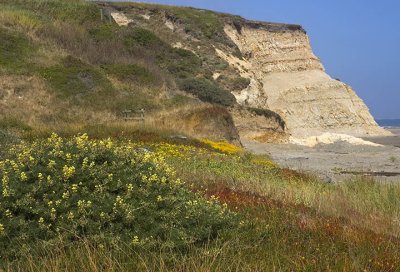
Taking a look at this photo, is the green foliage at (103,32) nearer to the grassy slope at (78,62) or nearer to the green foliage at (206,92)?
the grassy slope at (78,62)

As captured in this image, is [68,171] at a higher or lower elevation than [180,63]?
higher

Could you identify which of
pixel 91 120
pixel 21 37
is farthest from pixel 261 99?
pixel 91 120

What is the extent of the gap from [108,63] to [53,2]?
12.1 metres

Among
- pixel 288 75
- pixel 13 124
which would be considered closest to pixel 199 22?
pixel 288 75

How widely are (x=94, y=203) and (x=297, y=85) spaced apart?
65.4 meters

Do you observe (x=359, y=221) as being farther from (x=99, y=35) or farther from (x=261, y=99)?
(x=261, y=99)

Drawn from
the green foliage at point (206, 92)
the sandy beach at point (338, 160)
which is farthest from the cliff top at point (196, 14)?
the sandy beach at point (338, 160)

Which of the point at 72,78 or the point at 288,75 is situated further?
the point at 288,75

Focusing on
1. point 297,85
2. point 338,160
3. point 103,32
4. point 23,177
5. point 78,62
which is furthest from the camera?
point 297,85

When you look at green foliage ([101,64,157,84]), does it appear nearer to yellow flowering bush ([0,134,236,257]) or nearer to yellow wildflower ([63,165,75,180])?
Answer: yellow flowering bush ([0,134,236,257])

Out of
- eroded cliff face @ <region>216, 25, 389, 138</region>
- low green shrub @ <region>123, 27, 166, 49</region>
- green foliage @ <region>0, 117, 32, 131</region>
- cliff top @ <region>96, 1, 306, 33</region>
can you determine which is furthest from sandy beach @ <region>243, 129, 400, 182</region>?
A: cliff top @ <region>96, 1, 306, 33</region>

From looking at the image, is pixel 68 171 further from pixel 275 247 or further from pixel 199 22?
pixel 199 22

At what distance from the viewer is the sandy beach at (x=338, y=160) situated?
900 inches

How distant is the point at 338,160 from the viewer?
32.1 m
